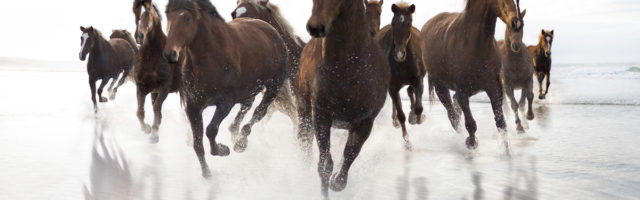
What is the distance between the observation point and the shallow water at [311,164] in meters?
5.53

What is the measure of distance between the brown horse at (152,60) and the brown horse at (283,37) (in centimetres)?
113

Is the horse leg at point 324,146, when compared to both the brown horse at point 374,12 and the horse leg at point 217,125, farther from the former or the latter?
the brown horse at point 374,12

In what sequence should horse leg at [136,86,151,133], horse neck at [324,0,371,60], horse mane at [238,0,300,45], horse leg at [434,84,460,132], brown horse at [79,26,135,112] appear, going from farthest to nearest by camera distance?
brown horse at [79,26,135,112]
horse mane at [238,0,300,45]
horse leg at [136,86,151,133]
horse leg at [434,84,460,132]
horse neck at [324,0,371,60]

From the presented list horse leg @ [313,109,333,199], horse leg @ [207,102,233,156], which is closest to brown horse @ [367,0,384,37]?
horse leg @ [207,102,233,156]

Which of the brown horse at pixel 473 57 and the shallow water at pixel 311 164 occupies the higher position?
the brown horse at pixel 473 57

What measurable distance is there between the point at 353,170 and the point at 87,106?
1008cm

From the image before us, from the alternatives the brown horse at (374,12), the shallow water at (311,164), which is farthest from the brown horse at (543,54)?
the brown horse at (374,12)

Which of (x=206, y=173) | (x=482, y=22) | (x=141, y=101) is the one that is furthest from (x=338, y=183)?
(x=141, y=101)

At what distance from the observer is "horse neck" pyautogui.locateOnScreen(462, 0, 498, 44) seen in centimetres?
739

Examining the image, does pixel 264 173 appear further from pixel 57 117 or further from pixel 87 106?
pixel 87 106

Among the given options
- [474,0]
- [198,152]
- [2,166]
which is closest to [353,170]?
[198,152]

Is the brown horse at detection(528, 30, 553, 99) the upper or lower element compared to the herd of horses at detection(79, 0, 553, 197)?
lower

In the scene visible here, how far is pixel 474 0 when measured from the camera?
24.7ft

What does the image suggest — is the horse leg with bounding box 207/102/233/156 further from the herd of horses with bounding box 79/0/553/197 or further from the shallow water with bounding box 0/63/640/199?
the shallow water with bounding box 0/63/640/199
